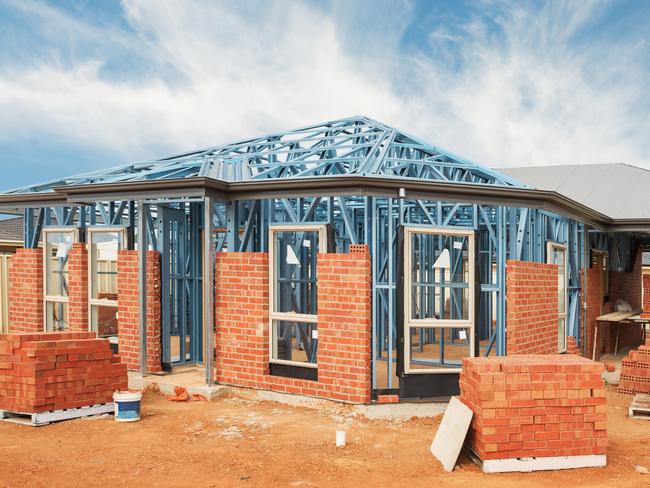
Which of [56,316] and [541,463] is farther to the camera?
[56,316]

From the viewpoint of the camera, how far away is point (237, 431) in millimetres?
8109

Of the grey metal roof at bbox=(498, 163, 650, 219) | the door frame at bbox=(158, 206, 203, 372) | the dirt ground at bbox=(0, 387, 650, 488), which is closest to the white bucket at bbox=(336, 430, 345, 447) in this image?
the dirt ground at bbox=(0, 387, 650, 488)

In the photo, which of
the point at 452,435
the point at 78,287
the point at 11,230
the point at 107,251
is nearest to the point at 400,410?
the point at 452,435

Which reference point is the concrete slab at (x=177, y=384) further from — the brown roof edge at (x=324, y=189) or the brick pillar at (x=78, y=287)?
the brown roof edge at (x=324, y=189)

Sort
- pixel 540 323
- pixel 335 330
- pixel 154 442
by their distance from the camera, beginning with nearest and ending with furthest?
pixel 154 442 < pixel 335 330 < pixel 540 323

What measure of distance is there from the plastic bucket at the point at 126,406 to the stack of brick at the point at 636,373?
8345 mm

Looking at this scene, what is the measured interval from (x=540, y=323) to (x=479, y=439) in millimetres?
4558

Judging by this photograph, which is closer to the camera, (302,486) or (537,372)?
(302,486)

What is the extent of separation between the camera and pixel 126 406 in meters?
8.51

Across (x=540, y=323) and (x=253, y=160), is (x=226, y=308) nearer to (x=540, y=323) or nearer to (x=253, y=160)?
(x=253, y=160)

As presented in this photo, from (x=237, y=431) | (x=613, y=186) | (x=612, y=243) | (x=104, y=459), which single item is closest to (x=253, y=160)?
(x=237, y=431)

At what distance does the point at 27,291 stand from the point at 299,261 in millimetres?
5747

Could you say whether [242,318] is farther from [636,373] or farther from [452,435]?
[636,373]

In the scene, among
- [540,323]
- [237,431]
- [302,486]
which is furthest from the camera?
[540,323]
